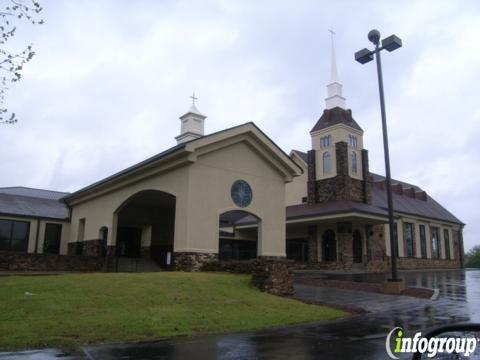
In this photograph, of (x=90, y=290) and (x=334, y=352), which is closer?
(x=334, y=352)

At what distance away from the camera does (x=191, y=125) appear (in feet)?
122

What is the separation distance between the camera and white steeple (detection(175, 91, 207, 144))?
3728cm

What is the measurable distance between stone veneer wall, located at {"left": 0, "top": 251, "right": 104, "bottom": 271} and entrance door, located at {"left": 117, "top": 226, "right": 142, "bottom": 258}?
5684 mm

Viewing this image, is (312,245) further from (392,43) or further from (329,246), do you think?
(392,43)

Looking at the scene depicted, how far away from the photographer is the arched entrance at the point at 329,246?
32562 mm

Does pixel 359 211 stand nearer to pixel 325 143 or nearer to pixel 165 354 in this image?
Answer: pixel 325 143

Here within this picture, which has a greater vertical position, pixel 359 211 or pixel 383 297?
pixel 359 211

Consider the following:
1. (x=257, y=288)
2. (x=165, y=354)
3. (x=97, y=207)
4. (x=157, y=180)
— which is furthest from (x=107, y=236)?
(x=165, y=354)

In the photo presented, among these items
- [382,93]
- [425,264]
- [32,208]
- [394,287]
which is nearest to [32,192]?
[32,208]

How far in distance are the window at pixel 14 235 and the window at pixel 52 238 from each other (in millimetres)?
1283

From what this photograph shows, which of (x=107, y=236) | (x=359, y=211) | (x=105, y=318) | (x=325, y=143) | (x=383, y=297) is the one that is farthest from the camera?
(x=325, y=143)

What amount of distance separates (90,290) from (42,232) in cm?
1985

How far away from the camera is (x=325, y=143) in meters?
36.6

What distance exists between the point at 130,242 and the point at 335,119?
18.3 metres
